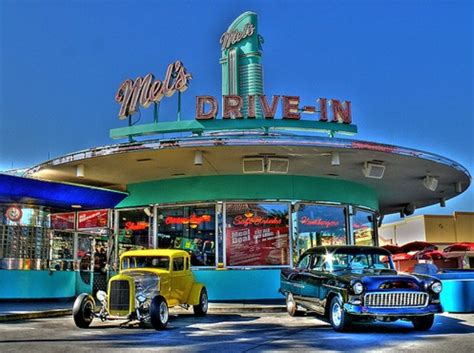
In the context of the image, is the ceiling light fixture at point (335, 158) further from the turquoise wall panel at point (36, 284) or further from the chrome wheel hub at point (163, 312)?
the turquoise wall panel at point (36, 284)

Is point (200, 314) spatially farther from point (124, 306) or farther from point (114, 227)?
point (114, 227)

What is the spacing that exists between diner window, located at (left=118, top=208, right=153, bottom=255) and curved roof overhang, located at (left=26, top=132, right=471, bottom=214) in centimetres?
123

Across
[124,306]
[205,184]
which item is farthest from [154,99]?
[124,306]

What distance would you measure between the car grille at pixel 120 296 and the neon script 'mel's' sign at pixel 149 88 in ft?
22.0

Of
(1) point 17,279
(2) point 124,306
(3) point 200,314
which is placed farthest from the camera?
(1) point 17,279

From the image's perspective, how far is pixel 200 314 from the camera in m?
13.9

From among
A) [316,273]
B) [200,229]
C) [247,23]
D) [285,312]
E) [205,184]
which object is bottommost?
[285,312]

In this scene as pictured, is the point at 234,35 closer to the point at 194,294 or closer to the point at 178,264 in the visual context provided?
the point at 178,264

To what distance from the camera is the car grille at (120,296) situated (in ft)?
37.6

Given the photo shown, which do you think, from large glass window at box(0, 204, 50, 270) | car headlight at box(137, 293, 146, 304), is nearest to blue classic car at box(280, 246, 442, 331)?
car headlight at box(137, 293, 146, 304)

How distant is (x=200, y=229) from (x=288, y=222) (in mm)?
2900

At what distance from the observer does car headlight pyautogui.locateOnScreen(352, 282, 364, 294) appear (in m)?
10.2

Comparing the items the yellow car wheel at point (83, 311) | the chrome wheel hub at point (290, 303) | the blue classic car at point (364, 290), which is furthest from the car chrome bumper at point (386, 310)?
the yellow car wheel at point (83, 311)

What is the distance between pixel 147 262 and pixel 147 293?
132cm
